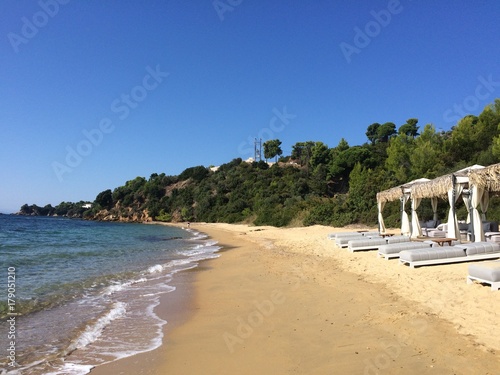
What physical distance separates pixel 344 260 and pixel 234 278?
385cm

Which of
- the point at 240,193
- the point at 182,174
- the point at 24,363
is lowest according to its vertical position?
the point at 24,363

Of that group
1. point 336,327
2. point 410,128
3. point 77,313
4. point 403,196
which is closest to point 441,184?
point 403,196

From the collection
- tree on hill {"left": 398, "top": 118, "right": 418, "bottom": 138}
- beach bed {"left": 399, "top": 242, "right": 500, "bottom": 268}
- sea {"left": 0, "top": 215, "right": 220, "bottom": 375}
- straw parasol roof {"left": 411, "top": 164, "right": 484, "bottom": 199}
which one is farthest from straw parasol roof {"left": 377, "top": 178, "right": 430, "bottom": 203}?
tree on hill {"left": 398, "top": 118, "right": 418, "bottom": 138}

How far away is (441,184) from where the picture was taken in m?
12.5

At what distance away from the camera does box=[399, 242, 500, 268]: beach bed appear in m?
9.36

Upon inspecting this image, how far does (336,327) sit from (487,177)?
7758 mm

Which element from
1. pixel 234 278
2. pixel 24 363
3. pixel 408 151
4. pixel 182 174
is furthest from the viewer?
pixel 182 174

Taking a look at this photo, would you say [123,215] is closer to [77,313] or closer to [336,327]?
[77,313]

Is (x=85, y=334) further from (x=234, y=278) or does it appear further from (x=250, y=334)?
(x=234, y=278)

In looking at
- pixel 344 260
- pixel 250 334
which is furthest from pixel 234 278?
pixel 250 334

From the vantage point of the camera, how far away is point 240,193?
57.7 meters

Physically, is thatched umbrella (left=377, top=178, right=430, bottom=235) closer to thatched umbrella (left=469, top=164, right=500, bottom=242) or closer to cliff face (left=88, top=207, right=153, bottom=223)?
thatched umbrella (left=469, top=164, right=500, bottom=242)

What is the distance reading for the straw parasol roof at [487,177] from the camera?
999cm

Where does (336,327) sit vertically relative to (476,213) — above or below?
below
